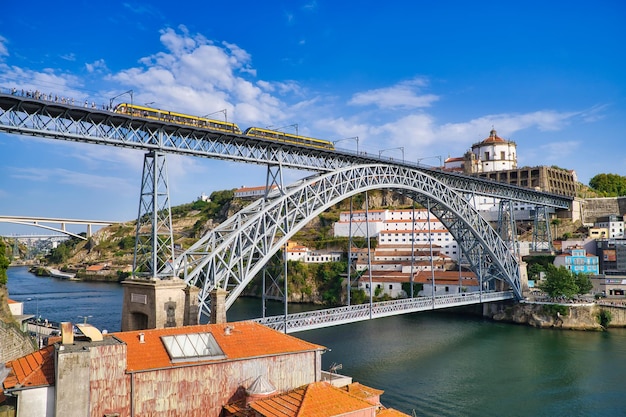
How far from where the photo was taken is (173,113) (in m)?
20.5

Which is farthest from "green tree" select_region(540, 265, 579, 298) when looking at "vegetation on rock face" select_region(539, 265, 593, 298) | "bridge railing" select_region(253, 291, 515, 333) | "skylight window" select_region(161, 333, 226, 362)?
"skylight window" select_region(161, 333, 226, 362)

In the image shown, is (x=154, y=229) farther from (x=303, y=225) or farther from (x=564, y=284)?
(x=564, y=284)

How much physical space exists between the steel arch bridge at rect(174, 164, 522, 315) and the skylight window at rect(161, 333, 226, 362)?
5675 mm

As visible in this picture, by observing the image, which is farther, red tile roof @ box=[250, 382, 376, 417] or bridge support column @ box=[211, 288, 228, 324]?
bridge support column @ box=[211, 288, 228, 324]

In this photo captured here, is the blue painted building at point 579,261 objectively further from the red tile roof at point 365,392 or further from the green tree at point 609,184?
the red tile roof at point 365,392

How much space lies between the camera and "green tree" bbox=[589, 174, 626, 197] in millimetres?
77938

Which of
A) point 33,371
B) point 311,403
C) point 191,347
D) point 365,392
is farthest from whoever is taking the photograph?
point 365,392

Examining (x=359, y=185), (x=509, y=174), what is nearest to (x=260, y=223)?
(x=359, y=185)

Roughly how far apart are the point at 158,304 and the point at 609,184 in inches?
3188

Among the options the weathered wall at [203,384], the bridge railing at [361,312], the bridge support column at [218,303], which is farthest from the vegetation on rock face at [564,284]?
the weathered wall at [203,384]

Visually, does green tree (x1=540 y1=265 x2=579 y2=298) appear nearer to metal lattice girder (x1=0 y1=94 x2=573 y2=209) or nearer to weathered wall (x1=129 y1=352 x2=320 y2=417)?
metal lattice girder (x1=0 y1=94 x2=573 y2=209)

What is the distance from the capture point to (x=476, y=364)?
2789cm

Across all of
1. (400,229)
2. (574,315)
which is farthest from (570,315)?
(400,229)

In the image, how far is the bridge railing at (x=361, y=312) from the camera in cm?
2304
